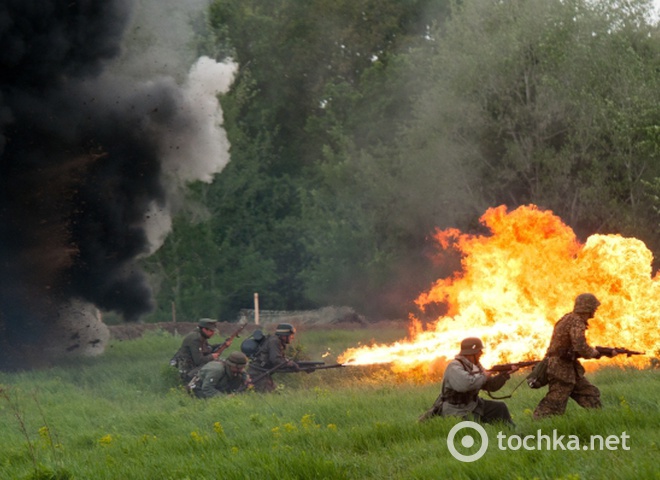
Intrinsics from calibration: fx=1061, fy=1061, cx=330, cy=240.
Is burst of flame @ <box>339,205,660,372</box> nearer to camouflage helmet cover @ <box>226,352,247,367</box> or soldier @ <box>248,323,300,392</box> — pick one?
soldier @ <box>248,323,300,392</box>

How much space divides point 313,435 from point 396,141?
29.9m

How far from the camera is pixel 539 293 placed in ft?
65.0

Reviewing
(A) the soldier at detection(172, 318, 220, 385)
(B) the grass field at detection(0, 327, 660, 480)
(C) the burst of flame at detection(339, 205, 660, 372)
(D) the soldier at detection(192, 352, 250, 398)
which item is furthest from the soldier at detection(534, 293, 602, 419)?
(A) the soldier at detection(172, 318, 220, 385)

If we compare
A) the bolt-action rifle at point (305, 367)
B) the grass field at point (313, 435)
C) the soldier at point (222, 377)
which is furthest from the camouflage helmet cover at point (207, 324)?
the bolt-action rifle at point (305, 367)

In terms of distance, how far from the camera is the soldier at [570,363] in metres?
12.3

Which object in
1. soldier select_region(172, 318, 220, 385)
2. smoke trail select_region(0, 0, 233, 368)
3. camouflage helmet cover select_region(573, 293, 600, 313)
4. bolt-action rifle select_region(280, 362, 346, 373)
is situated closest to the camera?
camouflage helmet cover select_region(573, 293, 600, 313)

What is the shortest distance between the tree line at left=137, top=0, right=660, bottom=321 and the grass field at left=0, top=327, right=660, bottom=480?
39.4ft

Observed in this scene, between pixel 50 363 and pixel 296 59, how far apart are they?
30.4 meters

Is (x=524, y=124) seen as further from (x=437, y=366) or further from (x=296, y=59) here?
(x=296, y=59)

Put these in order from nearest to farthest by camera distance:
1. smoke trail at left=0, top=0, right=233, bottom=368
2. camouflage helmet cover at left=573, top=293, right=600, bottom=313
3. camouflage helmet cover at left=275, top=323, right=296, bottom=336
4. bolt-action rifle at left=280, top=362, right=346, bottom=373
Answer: camouflage helmet cover at left=573, top=293, right=600, bottom=313
bolt-action rifle at left=280, top=362, right=346, bottom=373
camouflage helmet cover at left=275, top=323, right=296, bottom=336
smoke trail at left=0, top=0, right=233, bottom=368

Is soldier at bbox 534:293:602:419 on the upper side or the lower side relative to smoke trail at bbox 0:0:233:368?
lower

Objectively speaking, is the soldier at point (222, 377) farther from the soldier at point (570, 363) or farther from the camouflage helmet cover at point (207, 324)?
the soldier at point (570, 363)

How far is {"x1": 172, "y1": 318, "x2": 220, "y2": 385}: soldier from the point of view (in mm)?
21953

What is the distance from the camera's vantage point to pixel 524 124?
33.7 m
